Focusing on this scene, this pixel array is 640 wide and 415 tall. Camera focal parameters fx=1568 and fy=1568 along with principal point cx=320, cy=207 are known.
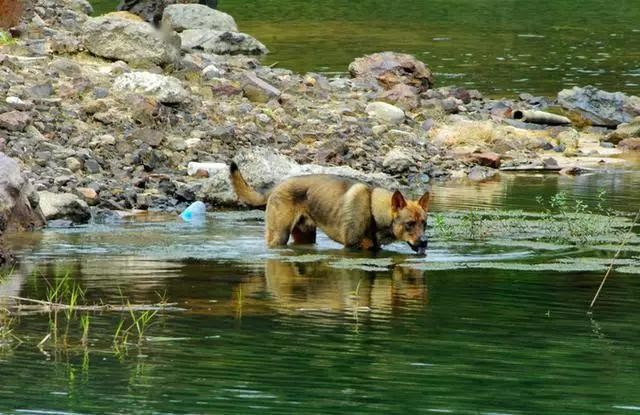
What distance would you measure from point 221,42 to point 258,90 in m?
17.2

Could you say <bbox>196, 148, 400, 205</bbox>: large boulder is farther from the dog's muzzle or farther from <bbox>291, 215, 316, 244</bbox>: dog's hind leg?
the dog's muzzle

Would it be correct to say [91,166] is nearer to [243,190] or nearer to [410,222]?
[243,190]

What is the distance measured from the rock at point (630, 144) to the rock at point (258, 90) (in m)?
5.93

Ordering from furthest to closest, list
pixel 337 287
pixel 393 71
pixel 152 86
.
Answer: pixel 393 71, pixel 152 86, pixel 337 287

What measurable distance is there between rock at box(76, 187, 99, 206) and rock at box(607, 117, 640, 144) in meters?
11.7

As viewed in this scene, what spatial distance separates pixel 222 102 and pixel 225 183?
509cm

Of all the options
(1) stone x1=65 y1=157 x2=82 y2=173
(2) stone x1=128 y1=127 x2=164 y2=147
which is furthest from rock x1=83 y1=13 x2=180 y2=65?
(1) stone x1=65 y1=157 x2=82 y2=173

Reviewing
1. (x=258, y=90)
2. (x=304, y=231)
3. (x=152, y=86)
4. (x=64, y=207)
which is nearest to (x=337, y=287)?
(x=304, y=231)

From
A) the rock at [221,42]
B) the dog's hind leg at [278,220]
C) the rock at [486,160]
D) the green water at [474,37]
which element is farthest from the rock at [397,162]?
the rock at [221,42]

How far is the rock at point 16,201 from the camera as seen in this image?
14.9 metres

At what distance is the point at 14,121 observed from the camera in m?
18.8

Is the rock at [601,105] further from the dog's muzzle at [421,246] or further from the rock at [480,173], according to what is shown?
the dog's muzzle at [421,246]

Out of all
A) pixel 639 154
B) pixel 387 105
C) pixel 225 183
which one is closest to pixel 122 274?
pixel 225 183

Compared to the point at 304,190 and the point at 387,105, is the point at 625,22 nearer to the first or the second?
the point at 387,105
